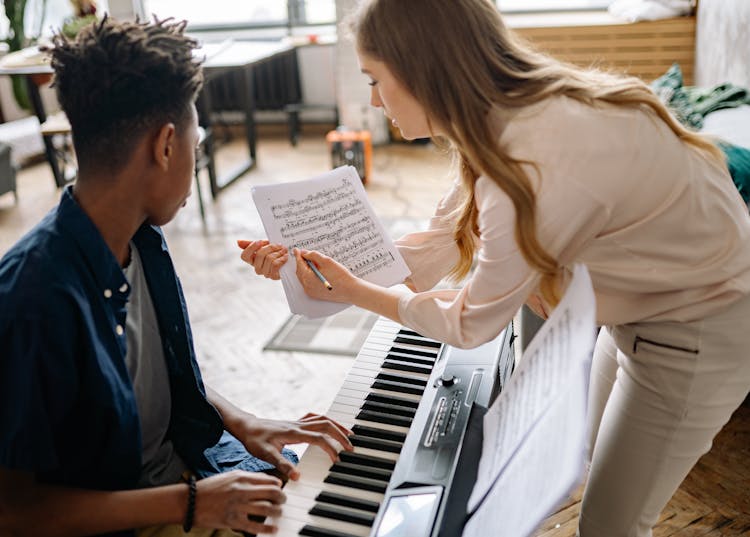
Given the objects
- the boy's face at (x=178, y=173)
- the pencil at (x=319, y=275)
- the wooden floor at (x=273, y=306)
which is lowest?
the wooden floor at (x=273, y=306)

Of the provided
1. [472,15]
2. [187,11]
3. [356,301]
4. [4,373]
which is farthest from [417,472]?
[187,11]

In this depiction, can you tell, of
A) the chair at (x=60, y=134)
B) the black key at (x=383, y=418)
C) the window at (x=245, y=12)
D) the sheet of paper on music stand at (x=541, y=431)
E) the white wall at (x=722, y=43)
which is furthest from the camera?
the window at (x=245, y=12)

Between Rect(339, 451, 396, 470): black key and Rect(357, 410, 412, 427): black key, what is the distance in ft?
0.30

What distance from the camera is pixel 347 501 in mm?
1132

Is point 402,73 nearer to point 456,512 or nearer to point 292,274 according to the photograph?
point 292,274

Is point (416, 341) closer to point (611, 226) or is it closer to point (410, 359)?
point (410, 359)

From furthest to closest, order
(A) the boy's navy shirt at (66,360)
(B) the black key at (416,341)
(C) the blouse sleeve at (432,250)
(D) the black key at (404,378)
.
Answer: (C) the blouse sleeve at (432,250), (B) the black key at (416,341), (D) the black key at (404,378), (A) the boy's navy shirt at (66,360)

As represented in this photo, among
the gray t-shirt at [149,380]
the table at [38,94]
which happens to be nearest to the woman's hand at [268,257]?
the gray t-shirt at [149,380]

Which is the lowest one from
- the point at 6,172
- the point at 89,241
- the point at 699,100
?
the point at 6,172

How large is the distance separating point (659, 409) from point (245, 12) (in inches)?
279

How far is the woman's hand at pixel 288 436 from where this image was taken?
1.25 meters

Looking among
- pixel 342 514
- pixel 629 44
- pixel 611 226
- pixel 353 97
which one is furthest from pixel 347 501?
pixel 353 97

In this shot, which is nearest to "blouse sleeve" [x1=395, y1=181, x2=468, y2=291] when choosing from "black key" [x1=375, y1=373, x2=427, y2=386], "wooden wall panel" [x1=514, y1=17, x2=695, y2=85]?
"black key" [x1=375, y1=373, x2=427, y2=386]

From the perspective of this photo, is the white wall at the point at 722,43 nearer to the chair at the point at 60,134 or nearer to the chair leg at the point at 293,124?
the chair leg at the point at 293,124
